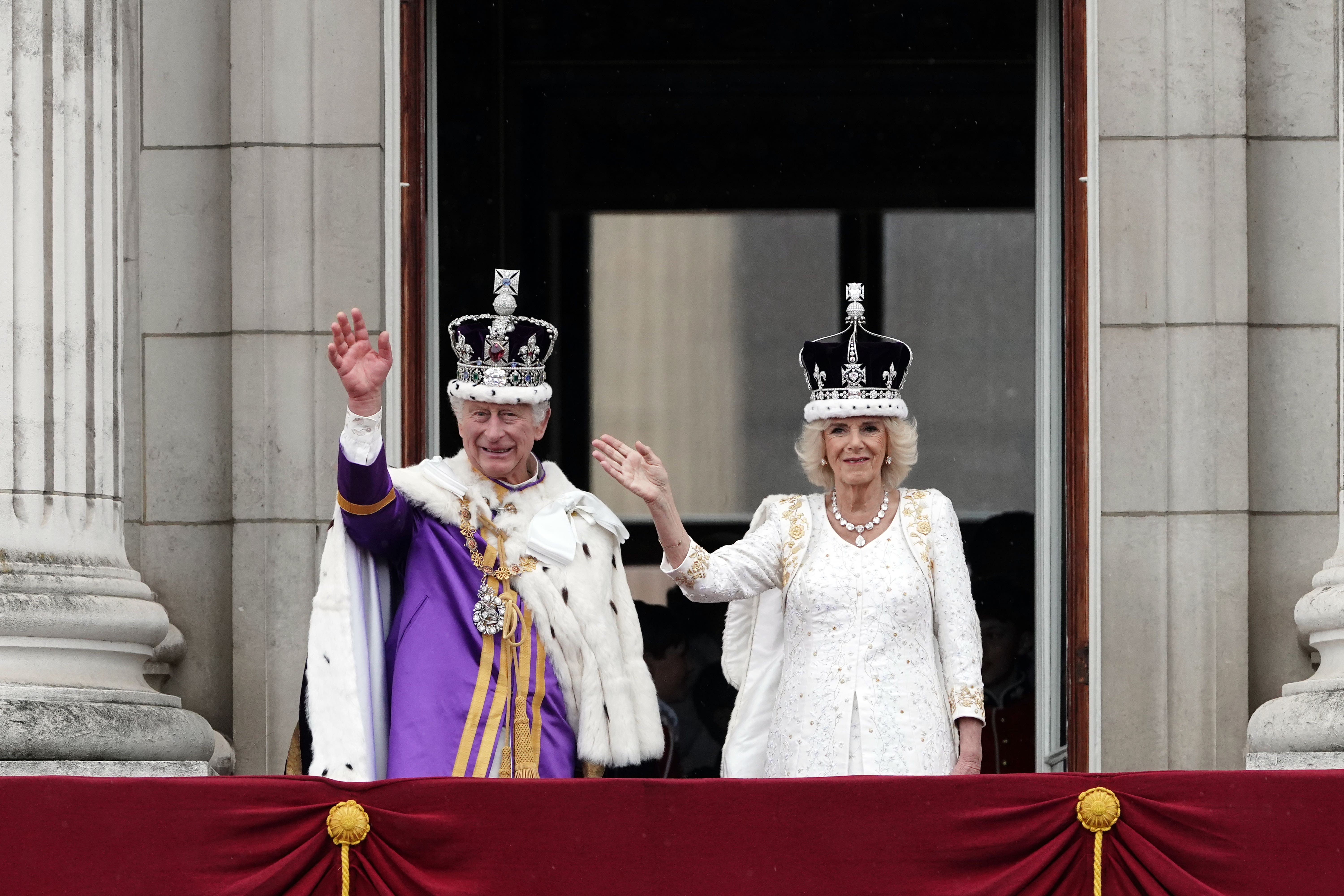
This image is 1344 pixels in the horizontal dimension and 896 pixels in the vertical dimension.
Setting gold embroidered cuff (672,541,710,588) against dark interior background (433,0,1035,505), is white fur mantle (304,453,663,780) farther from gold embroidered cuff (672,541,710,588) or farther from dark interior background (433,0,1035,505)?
dark interior background (433,0,1035,505)

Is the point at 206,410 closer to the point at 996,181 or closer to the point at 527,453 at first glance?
the point at 527,453

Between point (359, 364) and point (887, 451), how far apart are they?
1531 millimetres

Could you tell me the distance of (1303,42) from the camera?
7117 mm

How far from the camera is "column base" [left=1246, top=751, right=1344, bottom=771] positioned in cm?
580

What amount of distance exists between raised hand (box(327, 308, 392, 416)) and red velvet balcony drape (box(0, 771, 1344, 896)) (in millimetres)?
1123

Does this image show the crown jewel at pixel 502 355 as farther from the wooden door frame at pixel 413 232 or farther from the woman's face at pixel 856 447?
the wooden door frame at pixel 413 232

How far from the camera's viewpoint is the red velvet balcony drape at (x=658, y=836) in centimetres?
451

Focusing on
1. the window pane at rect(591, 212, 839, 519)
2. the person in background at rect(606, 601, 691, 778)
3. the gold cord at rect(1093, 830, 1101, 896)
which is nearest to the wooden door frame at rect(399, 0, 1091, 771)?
the person in background at rect(606, 601, 691, 778)

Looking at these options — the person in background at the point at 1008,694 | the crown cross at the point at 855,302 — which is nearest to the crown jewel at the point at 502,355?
the crown cross at the point at 855,302

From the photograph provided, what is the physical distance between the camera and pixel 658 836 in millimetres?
4535

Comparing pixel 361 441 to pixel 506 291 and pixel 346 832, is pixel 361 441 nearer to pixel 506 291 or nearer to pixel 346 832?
pixel 506 291

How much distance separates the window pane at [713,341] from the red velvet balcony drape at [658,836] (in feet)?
18.7

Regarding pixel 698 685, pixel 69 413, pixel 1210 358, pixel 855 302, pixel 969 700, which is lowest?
pixel 698 685

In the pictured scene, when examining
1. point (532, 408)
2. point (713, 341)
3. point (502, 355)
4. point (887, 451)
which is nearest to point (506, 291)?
point (502, 355)
